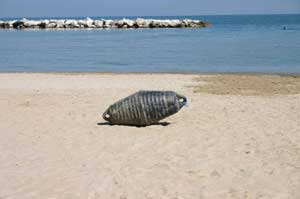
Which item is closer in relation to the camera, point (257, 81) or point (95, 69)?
point (257, 81)

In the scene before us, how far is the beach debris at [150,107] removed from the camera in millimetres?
10445

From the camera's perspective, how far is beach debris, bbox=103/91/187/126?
34.3 feet

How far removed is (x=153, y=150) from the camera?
28.2ft

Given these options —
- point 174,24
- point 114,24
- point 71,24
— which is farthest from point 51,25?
point 174,24

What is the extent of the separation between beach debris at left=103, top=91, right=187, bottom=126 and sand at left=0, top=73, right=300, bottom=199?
25cm

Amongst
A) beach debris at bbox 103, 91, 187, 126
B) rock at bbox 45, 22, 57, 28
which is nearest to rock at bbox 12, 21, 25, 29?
rock at bbox 45, 22, 57, 28

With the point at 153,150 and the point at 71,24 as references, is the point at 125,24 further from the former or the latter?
the point at 153,150

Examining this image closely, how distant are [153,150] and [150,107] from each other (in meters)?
1.98

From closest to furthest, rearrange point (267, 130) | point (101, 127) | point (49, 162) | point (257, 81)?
point (49, 162) → point (267, 130) → point (101, 127) → point (257, 81)

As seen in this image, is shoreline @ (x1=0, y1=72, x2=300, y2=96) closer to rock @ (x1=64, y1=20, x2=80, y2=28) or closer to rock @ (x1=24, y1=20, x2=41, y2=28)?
rock @ (x1=64, y1=20, x2=80, y2=28)

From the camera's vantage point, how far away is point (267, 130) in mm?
10078

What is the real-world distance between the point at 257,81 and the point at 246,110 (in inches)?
273

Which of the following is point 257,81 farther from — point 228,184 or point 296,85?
point 228,184

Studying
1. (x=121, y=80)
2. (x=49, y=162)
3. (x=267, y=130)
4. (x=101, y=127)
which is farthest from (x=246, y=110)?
(x=121, y=80)
